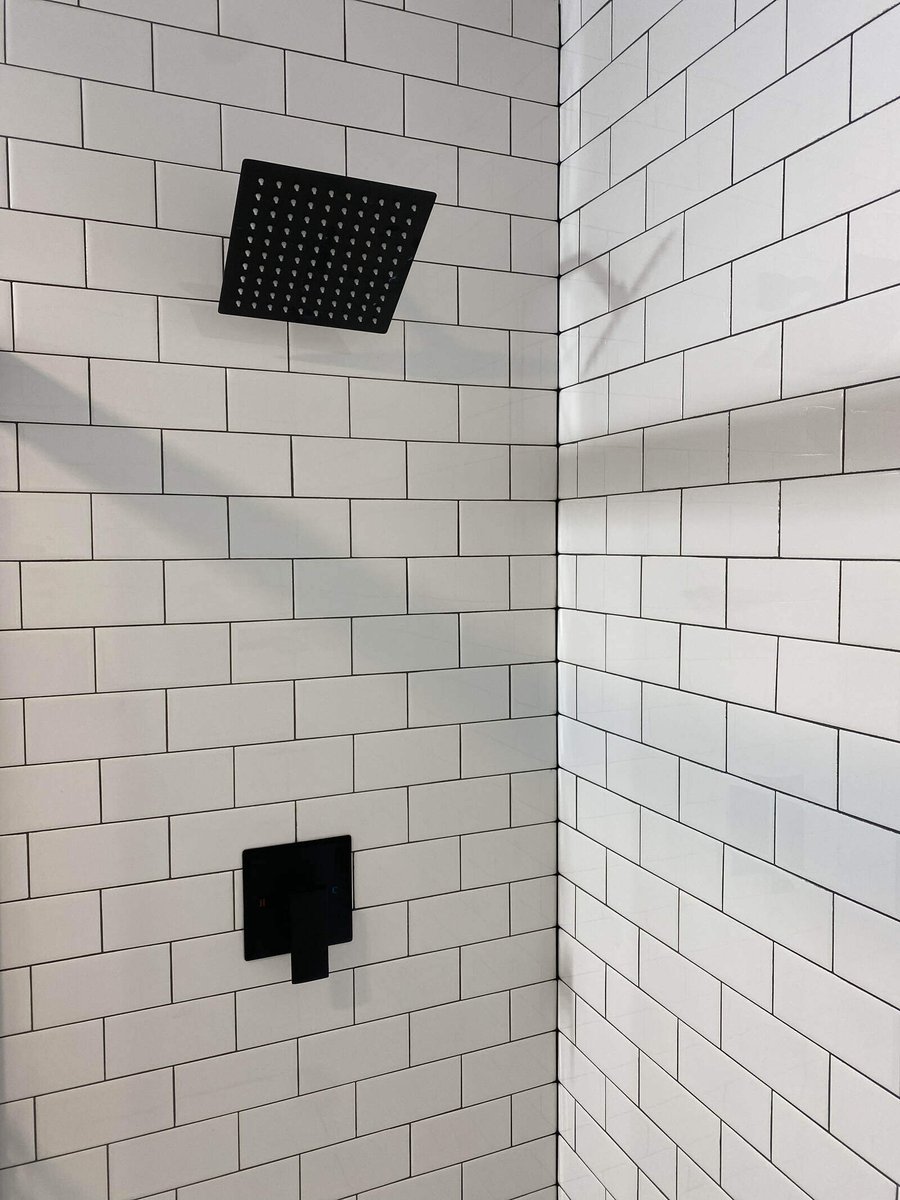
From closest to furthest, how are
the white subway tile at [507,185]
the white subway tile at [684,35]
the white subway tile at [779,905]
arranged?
the white subway tile at [779,905] → the white subway tile at [684,35] → the white subway tile at [507,185]

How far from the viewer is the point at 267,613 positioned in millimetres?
1244

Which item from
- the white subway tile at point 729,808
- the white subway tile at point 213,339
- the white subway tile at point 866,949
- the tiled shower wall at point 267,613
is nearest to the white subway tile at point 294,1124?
the tiled shower wall at point 267,613

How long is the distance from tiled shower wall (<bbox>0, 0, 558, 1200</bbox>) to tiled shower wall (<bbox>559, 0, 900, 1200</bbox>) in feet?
0.37

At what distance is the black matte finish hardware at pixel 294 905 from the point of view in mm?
1235

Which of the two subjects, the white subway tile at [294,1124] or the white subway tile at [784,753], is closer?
the white subway tile at [784,753]

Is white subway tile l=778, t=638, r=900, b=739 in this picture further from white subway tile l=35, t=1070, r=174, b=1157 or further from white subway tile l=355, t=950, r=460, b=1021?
white subway tile l=35, t=1070, r=174, b=1157

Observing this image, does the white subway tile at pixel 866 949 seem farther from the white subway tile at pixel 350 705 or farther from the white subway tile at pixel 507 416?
the white subway tile at pixel 507 416

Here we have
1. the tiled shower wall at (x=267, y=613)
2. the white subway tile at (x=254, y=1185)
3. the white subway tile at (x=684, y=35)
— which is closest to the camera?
the white subway tile at (x=684, y=35)

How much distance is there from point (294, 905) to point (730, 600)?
0.76 m

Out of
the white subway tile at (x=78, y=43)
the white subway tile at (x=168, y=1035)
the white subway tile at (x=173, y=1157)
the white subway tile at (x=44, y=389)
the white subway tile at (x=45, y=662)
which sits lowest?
the white subway tile at (x=173, y=1157)

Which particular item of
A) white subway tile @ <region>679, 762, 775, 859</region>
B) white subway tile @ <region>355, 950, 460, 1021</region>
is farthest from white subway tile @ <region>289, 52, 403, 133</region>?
white subway tile @ <region>355, 950, 460, 1021</region>

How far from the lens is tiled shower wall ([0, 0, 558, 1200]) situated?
1128mm

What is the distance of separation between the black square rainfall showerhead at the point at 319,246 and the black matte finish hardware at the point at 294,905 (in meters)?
0.78

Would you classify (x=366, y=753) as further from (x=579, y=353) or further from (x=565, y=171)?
(x=565, y=171)
